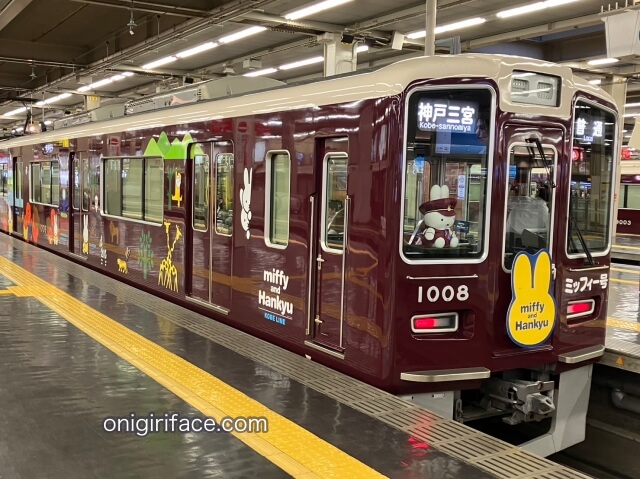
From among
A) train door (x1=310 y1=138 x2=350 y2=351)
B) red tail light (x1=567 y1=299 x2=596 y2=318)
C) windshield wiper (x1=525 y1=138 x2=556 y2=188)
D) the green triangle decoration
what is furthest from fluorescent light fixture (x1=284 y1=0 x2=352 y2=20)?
red tail light (x1=567 y1=299 x2=596 y2=318)

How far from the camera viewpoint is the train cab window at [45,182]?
12.5 m

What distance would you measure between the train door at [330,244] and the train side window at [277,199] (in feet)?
1.56

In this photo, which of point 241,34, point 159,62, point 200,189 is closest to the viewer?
point 200,189

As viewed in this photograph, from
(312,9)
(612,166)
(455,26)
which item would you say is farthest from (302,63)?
(612,166)

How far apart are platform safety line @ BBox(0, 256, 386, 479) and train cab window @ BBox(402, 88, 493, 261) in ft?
4.76

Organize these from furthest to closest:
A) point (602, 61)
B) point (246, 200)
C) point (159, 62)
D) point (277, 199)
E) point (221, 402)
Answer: point (159, 62)
point (602, 61)
point (246, 200)
point (277, 199)
point (221, 402)

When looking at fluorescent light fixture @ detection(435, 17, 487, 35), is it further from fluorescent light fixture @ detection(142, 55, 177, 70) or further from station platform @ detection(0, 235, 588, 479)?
station platform @ detection(0, 235, 588, 479)

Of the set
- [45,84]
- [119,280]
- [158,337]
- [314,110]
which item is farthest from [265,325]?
[45,84]

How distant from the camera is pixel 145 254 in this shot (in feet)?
28.0

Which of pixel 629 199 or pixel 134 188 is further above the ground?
pixel 134 188

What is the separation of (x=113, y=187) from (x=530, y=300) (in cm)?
673

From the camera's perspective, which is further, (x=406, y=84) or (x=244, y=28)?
(x=244, y=28)

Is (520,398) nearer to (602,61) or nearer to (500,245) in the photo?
(500,245)

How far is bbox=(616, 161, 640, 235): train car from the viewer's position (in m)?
→ 22.6
